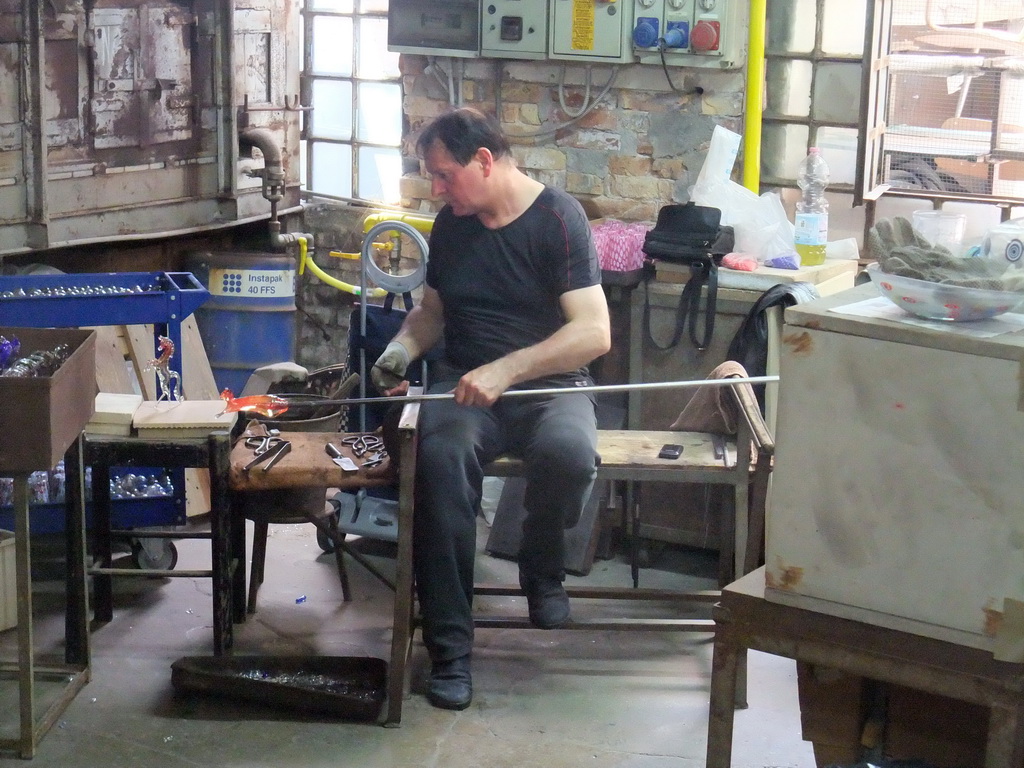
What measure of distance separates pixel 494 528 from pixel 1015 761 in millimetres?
2582

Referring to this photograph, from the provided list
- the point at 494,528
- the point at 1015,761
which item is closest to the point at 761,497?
the point at 494,528

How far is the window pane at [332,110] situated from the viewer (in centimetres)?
536

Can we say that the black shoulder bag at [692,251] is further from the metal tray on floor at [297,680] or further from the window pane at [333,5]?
the window pane at [333,5]

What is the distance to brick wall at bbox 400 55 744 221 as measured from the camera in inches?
172

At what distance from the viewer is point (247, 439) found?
348cm

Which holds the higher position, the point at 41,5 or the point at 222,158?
the point at 41,5

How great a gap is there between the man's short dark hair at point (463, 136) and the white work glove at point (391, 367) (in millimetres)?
548

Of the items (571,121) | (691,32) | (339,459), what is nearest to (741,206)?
(691,32)

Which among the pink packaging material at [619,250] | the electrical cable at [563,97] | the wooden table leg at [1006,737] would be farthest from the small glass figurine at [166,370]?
the wooden table leg at [1006,737]

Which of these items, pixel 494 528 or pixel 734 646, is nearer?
pixel 734 646

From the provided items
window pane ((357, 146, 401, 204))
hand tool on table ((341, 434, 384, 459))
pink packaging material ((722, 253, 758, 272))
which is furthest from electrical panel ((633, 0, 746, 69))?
hand tool on table ((341, 434, 384, 459))

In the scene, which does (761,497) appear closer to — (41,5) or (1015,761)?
(1015,761)

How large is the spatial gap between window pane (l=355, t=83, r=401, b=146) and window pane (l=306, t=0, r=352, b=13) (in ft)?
1.04

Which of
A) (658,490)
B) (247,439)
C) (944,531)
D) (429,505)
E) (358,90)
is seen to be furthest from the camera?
(358,90)
